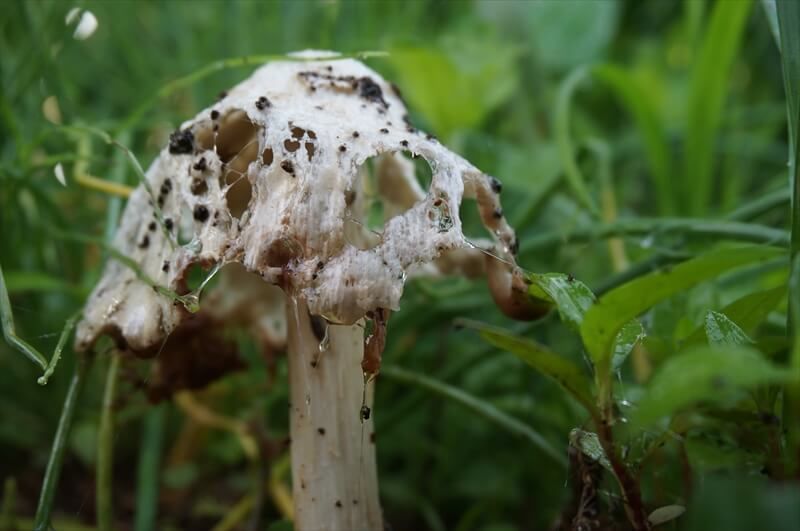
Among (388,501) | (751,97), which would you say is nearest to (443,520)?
(388,501)

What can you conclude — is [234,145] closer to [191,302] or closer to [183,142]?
[183,142]

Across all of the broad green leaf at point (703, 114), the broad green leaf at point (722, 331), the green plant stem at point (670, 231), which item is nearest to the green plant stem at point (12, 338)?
the broad green leaf at point (722, 331)

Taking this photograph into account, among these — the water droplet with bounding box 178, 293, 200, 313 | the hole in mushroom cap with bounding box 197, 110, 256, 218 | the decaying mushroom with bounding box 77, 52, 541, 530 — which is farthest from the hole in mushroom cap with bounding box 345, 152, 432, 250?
the water droplet with bounding box 178, 293, 200, 313

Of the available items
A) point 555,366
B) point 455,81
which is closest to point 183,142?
point 555,366

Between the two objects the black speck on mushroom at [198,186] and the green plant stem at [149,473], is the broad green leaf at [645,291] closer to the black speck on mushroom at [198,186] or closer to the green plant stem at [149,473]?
the black speck on mushroom at [198,186]

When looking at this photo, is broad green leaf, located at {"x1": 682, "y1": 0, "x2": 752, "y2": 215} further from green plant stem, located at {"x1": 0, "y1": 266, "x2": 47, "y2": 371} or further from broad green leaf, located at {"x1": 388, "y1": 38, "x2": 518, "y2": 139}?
green plant stem, located at {"x1": 0, "y1": 266, "x2": 47, "y2": 371}

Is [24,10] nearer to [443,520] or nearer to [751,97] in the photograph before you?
[443,520]

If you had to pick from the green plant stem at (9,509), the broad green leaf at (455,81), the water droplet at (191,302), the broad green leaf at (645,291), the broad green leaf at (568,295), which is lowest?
the broad green leaf at (645,291)
